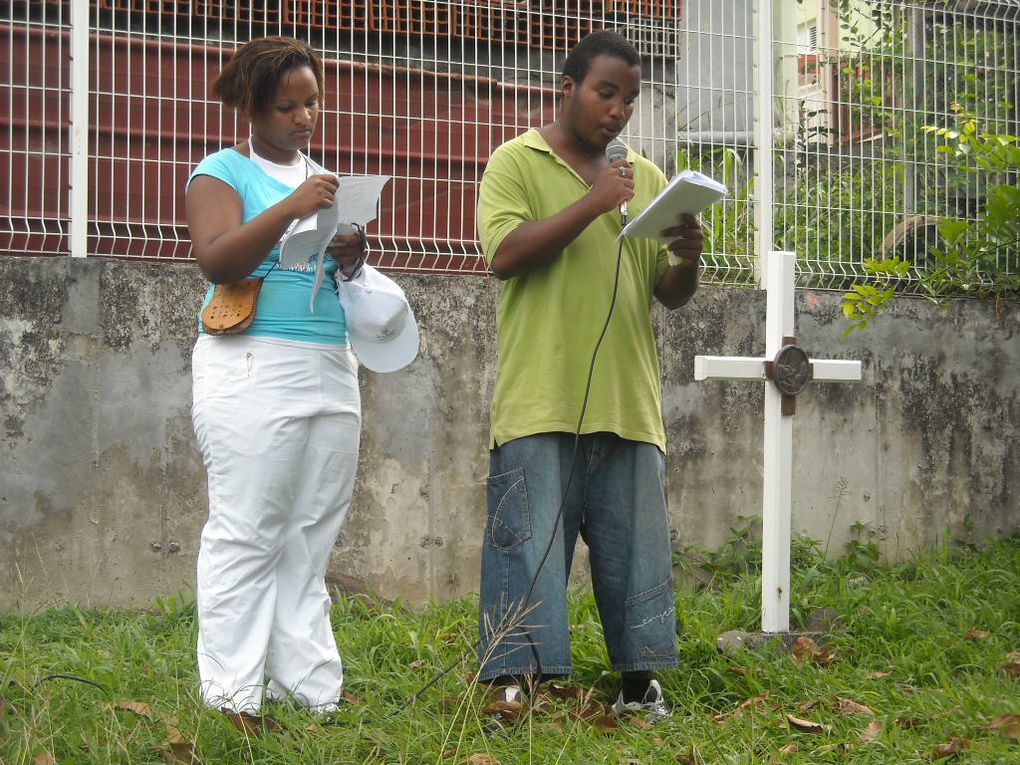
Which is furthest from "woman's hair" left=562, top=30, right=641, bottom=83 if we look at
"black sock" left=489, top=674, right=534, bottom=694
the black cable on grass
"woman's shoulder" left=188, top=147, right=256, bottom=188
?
the black cable on grass

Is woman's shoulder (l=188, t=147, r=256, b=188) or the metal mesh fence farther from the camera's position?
the metal mesh fence

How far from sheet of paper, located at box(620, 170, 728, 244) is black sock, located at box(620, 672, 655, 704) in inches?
50.8

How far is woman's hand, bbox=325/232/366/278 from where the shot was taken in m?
3.44

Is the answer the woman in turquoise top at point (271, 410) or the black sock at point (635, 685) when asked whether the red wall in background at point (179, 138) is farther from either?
the black sock at point (635, 685)

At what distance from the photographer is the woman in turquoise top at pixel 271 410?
3275mm

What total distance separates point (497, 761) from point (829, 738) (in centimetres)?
100

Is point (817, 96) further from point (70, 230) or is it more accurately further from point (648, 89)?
point (70, 230)

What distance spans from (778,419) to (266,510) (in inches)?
81.8

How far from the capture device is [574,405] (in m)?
3.54

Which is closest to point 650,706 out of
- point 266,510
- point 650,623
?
point 650,623

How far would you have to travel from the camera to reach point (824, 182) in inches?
241

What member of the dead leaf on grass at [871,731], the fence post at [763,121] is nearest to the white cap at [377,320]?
the dead leaf on grass at [871,731]

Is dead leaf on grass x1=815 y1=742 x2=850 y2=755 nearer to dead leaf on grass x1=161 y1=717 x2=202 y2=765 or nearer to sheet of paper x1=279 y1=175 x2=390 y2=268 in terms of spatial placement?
dead leaf on grass x1=161 y1=717 x2=202 y2=765

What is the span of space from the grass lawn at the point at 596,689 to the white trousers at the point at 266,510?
14 cm
